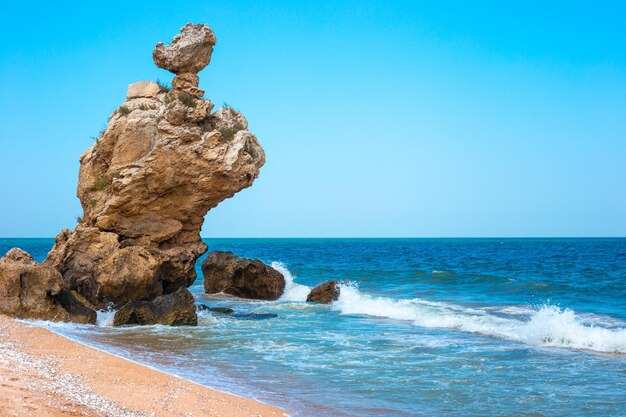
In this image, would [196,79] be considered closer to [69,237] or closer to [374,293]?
[69,237]

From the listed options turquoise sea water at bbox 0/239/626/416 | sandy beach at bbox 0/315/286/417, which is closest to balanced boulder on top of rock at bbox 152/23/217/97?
turquoise sea water at bbox 0/239/626/416

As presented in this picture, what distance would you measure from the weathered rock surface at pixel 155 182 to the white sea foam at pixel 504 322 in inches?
243

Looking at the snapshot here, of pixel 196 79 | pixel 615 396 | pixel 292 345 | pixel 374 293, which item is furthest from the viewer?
pixel 374 293

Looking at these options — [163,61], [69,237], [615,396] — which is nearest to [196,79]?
[163,61]

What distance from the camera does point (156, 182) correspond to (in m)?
18.7

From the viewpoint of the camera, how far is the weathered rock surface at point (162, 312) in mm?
16375

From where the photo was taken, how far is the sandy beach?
7.35 metres

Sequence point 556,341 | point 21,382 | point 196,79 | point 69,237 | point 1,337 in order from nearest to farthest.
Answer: point 21,382 → point 1,337 → point 556,341 → point 69,237 → point 196,79

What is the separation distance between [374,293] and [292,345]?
583 inches

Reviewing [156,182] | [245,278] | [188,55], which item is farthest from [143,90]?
[245,278]

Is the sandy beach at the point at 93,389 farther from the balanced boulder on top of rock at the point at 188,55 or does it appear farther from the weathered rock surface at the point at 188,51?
the weathered rock surface at the point at 188,51

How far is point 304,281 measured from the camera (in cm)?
3531

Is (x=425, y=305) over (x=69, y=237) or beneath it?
beneath

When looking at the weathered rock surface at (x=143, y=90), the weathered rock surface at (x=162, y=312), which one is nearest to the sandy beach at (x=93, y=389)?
the weathered rock surface at (x=162, y=312)
